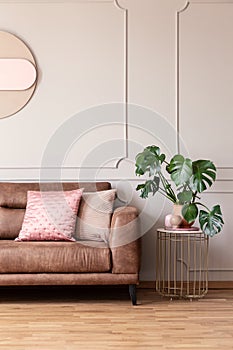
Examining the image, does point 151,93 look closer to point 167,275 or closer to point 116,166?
point 116,166

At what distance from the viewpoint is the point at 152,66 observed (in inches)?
211

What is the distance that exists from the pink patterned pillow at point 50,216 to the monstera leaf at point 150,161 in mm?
501

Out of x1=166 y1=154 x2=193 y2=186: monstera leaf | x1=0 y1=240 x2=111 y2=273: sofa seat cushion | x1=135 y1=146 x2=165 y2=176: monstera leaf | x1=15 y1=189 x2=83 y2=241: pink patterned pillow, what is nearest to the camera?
x1=0 y1=240 x2=111 y2=273: sofa seat cushion

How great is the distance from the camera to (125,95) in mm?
5363

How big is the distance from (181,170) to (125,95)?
98 centimetres

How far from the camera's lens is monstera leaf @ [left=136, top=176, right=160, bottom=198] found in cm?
501

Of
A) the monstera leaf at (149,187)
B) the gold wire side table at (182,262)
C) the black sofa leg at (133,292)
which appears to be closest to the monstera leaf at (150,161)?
the monstera leaf at (149,187)

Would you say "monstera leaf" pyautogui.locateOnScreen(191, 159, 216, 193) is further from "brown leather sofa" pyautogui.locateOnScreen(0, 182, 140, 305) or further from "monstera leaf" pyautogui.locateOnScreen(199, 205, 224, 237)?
"brown leather sofa" pyautogui.locateOnScreen(0, 182, 140, 305)

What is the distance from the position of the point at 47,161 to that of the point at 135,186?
0.72m

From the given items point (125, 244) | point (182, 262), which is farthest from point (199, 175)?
point (182, 262)

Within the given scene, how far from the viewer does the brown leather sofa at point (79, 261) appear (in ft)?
14.8

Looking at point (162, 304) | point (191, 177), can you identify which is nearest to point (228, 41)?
point (191, 177)

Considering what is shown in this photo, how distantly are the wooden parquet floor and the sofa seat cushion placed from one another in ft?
0.87

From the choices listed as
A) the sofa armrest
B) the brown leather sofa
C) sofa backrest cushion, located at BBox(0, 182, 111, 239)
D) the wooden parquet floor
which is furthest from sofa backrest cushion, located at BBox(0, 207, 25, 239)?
the sofa armrest
